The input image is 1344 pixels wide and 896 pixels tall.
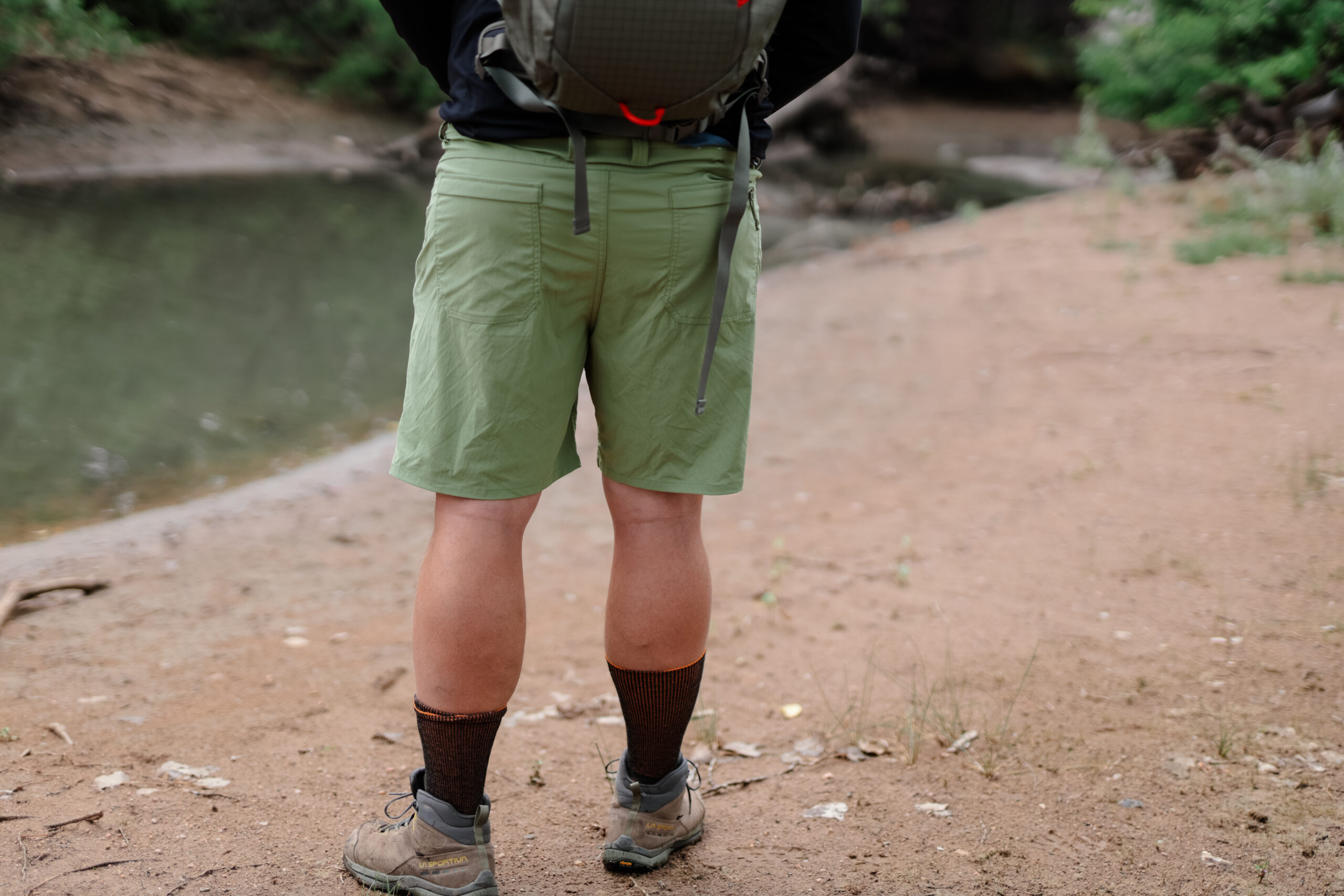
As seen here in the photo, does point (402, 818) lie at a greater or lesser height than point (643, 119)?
lesser

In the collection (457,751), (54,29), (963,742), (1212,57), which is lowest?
(963,742)

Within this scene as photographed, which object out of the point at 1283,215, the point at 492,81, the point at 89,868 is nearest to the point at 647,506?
the point at 492,81

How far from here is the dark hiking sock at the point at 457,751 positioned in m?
1.66

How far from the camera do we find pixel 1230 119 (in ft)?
37.8

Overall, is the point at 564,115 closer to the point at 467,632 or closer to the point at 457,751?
the point at 467,632

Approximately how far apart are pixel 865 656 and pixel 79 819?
175 cm

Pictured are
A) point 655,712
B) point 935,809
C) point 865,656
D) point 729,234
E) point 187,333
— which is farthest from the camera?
point 187,333

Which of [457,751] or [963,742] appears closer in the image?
[457,751]

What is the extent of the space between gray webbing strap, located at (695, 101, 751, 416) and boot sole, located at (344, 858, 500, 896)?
0.81 meters

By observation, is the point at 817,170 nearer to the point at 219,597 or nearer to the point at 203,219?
the point at 203,219

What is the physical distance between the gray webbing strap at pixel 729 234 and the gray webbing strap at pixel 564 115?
0.21 meters

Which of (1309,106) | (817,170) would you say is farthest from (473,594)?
(817,170)

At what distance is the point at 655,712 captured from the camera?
1808 mm

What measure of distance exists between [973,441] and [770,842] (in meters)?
2.83
